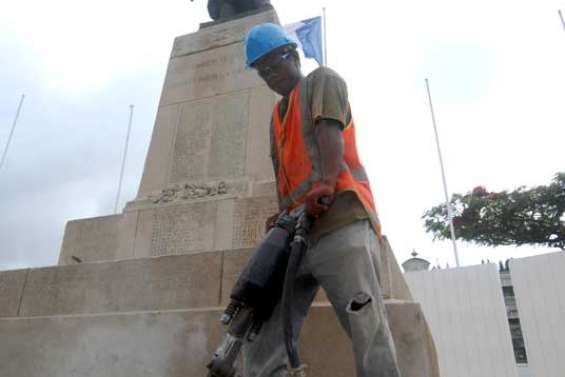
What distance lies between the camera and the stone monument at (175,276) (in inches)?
110

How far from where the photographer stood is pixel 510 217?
25.5 meters

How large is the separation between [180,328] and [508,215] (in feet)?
86.8

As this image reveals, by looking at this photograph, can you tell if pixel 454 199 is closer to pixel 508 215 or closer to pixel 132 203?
pixel 508 215

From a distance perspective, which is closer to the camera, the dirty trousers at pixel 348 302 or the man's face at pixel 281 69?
the dirty trousers at pixel 348 302

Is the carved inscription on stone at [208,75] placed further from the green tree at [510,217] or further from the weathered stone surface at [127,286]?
the green tree at [510,217]

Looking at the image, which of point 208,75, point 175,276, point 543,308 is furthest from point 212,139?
point 543,308

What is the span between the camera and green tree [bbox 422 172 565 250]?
966 inches

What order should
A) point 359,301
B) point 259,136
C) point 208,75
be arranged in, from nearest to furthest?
point 359,301, point 259,136, point 208,75

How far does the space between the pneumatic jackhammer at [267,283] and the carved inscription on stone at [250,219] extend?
6.55ft

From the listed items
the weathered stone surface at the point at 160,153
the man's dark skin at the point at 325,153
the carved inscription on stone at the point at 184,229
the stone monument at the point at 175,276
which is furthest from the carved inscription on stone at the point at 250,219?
the man's dark skin at the point at 325,153

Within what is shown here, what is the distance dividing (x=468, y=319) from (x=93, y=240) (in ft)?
23.5

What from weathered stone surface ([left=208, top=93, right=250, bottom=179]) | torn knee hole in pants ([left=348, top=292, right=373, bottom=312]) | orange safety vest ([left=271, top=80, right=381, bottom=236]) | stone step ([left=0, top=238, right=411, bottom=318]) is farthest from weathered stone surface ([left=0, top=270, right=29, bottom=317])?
torn knee hole in pants ([left=348, top=292, right=373, bottom=312])

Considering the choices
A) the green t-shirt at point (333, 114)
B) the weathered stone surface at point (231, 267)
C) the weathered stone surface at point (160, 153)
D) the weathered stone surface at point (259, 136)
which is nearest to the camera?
the green t-shirt at point (333, 114)

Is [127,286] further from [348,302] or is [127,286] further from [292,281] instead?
[348,302]
